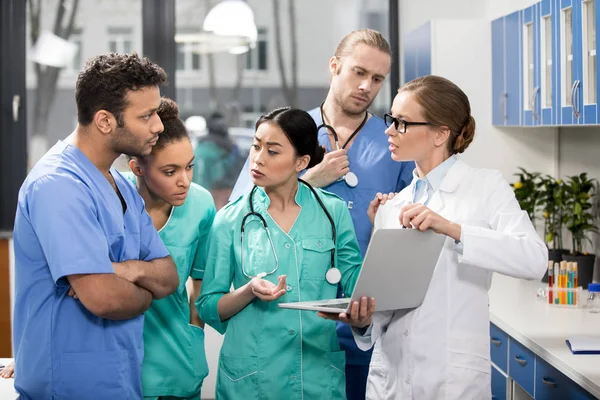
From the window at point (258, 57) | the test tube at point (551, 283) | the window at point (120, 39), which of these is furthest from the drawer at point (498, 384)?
the window at point (120, 39)

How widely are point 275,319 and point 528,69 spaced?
1.87m

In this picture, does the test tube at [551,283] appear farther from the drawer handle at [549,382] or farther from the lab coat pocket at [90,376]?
the lab coat pocket at [90,376]

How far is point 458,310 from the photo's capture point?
79.2 inches

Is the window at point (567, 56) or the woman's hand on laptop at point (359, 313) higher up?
the window at point (567, 56)

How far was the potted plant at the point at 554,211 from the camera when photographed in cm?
348

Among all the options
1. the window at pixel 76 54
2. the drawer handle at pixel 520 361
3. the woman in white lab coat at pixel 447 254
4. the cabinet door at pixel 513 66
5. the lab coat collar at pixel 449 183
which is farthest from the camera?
the window at pixel 76 54

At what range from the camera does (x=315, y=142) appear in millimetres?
2293

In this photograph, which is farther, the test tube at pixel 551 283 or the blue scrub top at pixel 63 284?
the test tube at pixel 551 283

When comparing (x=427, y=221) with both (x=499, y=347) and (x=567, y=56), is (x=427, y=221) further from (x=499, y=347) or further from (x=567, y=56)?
(x=567, y=56)

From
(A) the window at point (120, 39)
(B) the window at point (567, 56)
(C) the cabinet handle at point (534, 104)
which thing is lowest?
(C) the cabinet handle at point (534, 104)

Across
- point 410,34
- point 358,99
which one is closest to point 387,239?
point 358,99

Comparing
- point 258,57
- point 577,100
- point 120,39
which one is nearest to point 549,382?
point 577,100

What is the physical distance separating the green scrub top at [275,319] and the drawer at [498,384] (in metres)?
1.01

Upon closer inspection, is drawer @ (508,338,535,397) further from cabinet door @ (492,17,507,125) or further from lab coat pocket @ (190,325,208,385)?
cabinet door @ (492,17,507,125)
